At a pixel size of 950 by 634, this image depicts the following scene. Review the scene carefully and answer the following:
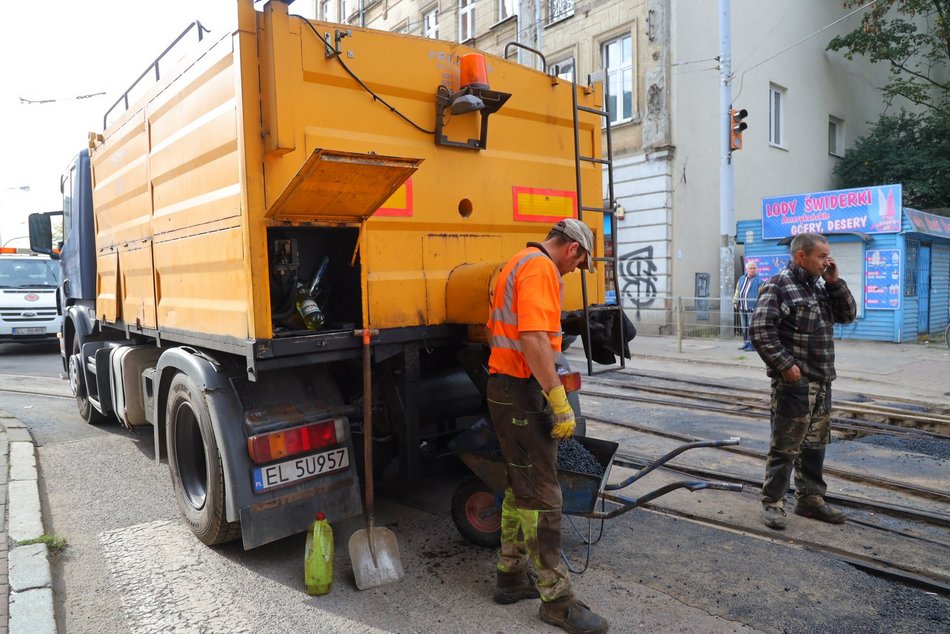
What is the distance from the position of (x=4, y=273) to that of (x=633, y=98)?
14904 millimetres

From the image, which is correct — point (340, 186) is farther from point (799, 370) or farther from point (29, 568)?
point (799, 370)

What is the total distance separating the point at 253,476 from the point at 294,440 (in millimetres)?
270

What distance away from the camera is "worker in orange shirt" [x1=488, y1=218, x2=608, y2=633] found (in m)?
3.03

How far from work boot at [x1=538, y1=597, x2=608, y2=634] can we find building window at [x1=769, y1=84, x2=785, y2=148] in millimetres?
18809

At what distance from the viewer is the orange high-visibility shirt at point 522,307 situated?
3.04 metres

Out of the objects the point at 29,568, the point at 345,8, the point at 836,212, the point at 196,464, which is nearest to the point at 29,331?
the point at 196,464

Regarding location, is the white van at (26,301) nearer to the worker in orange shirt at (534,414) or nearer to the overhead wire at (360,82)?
the overhead wire at (360,82)

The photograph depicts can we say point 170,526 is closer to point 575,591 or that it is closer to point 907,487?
point 575,591

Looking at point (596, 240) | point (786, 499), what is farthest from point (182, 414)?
point (786, 499)

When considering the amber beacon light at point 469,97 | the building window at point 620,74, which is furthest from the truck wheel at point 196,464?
the building window at point 620,74

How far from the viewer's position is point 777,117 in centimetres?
1939

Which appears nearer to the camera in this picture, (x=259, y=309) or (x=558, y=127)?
(x=259, y=309)

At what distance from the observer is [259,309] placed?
3377mm

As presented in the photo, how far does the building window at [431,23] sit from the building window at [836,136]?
13238mm
